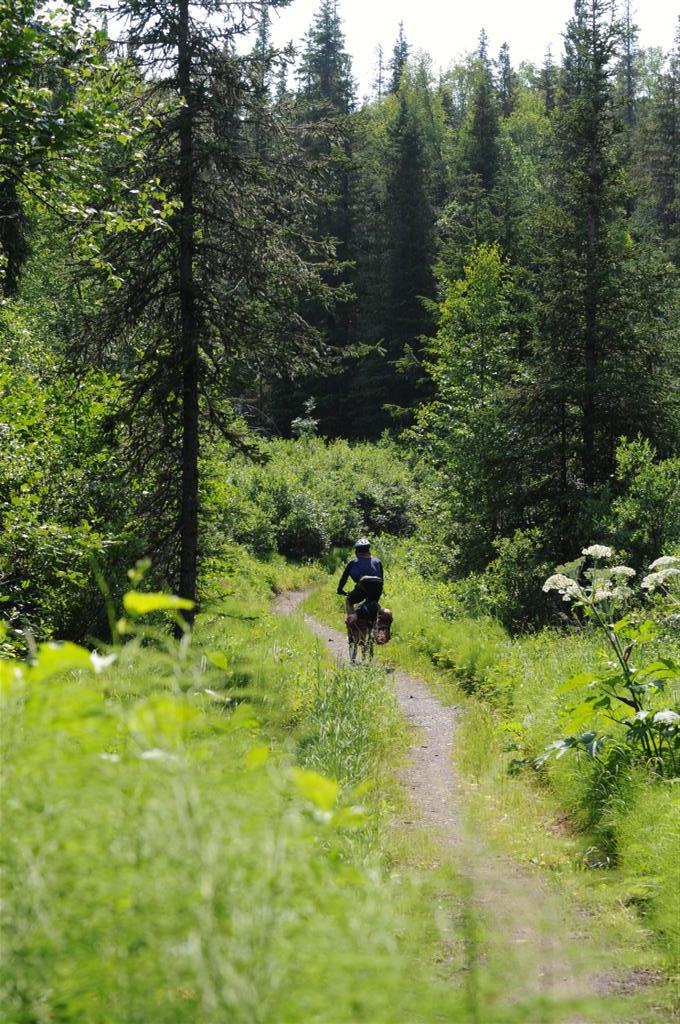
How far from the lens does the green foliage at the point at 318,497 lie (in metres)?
30.3

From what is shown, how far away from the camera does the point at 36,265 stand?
31.6 m

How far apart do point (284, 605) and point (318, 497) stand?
1117 centimetres

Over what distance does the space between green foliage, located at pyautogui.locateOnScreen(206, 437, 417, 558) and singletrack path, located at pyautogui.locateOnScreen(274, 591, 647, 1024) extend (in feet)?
54.4

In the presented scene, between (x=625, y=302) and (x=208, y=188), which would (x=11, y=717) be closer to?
(x=208, y=188)

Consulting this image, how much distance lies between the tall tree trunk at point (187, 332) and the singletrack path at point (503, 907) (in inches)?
161

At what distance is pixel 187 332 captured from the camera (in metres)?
12.8

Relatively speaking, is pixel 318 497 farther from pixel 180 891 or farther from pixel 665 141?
pixel 665 141

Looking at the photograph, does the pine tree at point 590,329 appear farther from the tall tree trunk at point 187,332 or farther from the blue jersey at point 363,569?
the tall tree trunk at point 187,332

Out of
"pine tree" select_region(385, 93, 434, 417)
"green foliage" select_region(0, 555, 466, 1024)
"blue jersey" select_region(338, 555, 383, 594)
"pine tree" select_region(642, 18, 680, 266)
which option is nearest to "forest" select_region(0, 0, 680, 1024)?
"green foliage" select_region(0, 555, 466, 1024)

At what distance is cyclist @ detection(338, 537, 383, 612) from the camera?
12.6 meters

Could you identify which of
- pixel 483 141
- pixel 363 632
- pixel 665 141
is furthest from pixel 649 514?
pixel 665 141

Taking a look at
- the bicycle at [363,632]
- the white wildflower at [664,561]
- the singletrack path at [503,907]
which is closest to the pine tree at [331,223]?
the bicycle at [363,632]

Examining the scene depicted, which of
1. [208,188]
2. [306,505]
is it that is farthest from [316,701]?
[306,505]

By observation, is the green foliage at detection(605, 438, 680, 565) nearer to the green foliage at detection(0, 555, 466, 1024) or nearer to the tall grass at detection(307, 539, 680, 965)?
the tall grass at detection(307, 539, 680, 965)
